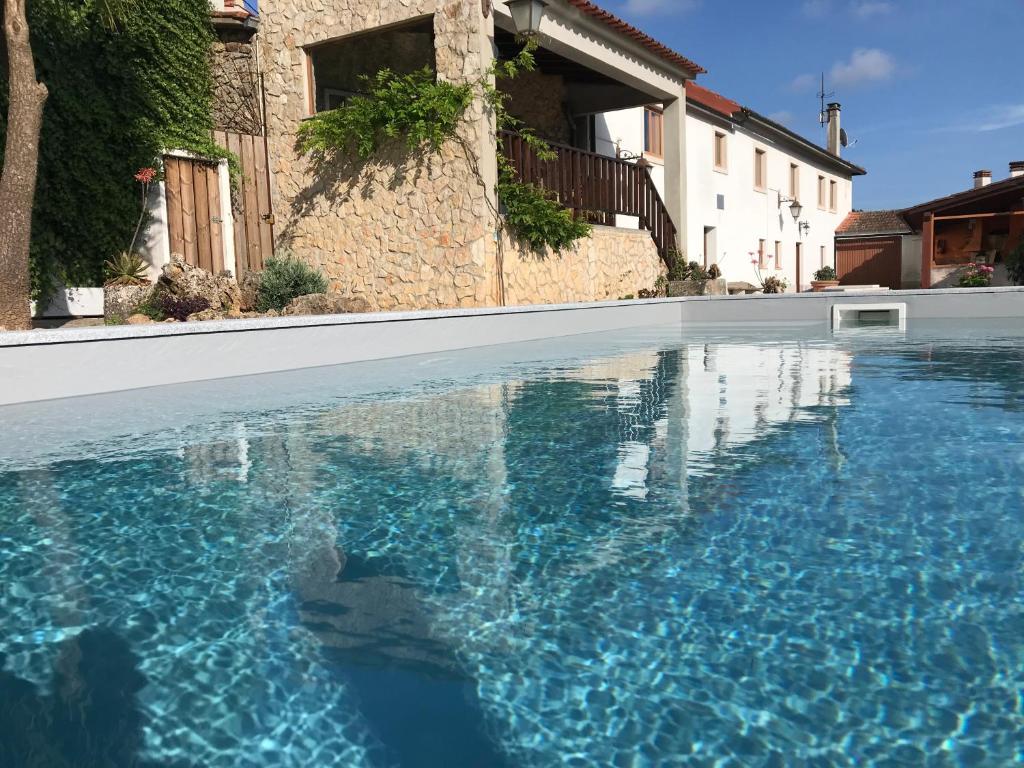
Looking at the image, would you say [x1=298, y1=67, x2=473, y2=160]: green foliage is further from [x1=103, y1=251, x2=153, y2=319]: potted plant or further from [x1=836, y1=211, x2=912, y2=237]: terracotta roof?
[x1=836, y1=211, x2=912, y2=237]: terracotta roof

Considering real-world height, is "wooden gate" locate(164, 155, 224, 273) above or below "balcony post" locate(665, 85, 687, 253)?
below

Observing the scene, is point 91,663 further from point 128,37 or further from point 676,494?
point 128,37

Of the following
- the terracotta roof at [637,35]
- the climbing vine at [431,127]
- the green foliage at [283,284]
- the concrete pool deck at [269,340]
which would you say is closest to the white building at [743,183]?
the terracotta roof at [637,35]

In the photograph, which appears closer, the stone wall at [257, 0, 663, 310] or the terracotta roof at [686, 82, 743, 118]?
the stone wall at [257, 0, 663, 310]

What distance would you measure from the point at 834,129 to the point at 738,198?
16.9 metres

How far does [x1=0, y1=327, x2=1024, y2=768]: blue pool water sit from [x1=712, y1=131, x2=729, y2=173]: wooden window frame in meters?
18.4

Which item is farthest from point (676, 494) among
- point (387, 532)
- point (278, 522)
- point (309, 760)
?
point (309, 760)


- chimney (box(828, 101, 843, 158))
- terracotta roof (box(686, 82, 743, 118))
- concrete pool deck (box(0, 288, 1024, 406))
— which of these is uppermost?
chimney (box(828, 101, 843, 158))

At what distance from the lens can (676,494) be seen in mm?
3625

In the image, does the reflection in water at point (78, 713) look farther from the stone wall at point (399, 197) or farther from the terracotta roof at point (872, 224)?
the terracotta roof at point (872, 224)

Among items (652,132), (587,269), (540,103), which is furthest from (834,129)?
(587,269)

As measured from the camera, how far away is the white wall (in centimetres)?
1986

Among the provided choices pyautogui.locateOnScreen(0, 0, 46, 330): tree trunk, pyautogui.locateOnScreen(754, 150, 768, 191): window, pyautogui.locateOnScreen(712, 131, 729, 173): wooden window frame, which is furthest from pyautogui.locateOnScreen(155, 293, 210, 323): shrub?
pyautogui.locateOnScreen(754, 150, 768, 191): window

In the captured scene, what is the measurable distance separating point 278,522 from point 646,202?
13935 mm
